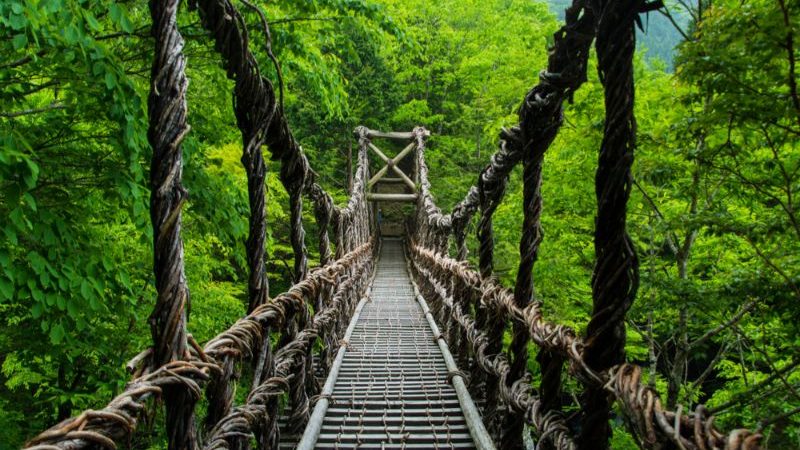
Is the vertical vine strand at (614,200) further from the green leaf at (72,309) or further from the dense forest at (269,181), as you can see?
the green leaf at (72,309)

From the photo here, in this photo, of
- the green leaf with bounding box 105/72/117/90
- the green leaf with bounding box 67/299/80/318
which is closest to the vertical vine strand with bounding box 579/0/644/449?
the green leaf with bounding box 105/72/117/90

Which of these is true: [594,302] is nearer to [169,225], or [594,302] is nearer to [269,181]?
[169,225]

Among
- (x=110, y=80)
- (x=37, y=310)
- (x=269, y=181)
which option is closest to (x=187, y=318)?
(x=110, y=80)

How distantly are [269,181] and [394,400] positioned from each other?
4941mm

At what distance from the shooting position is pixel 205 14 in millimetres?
1190

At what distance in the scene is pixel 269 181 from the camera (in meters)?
6.88

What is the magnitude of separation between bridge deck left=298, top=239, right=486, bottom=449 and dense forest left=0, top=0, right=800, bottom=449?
77 centimetres

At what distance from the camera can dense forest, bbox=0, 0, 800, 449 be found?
2311 mm

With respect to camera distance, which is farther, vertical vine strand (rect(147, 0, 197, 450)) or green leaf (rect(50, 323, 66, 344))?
green leaf (rect(50, 323, 66, 344))

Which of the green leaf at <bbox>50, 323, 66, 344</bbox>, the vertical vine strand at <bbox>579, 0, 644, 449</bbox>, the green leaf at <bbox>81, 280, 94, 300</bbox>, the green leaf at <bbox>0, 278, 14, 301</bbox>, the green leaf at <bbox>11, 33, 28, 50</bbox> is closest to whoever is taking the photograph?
the vertical vine strand at <bbox>579, 0, 644, 449</bbox>

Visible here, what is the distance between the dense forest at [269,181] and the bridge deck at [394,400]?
77 centimetres

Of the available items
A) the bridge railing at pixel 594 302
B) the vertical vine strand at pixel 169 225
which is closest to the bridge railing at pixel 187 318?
the vertical vine strand at pixel 169 225

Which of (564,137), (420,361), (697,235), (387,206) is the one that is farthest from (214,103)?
(387,206)

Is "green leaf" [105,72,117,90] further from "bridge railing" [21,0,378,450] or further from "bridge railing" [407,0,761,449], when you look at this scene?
"bridge railing" [407,0,761,449]
